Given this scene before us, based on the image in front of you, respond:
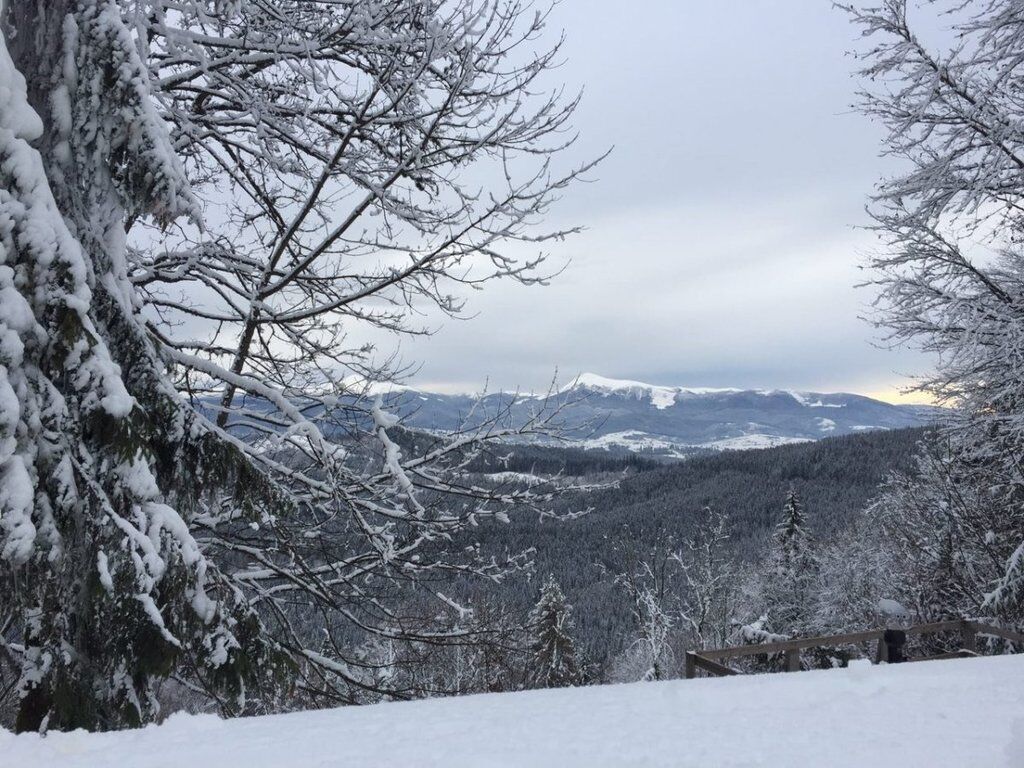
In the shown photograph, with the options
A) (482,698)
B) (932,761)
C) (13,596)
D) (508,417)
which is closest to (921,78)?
(508,417)

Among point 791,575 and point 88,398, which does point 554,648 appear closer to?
point 791,575

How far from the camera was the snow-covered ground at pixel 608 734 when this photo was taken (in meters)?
3.02

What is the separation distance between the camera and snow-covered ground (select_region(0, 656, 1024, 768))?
3.02 meters

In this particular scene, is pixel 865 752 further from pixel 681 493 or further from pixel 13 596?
pixel 681 493

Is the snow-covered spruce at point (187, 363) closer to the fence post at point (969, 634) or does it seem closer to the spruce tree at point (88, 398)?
the spruce tree at point (88, 398)

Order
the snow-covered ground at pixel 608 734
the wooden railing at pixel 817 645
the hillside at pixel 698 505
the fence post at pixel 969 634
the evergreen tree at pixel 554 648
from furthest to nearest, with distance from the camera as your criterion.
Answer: the hillside at pixel 698 505, the evergreen tree at pixel 554 648, the fence post at pixel 969 634, the wooden railing at pixel 817 645, the snow-covered ground at pixel 608 734

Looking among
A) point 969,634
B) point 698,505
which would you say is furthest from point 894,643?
point 698,505

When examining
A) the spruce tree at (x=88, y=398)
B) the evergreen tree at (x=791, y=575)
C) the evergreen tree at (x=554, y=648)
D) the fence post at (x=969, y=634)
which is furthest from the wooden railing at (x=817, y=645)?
the evergreen tree at (x=554, y=648)

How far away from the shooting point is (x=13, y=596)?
11.6 feet

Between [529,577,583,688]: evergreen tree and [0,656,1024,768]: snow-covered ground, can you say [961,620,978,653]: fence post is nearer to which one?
[0,656,1024,768]: snow-covered ground

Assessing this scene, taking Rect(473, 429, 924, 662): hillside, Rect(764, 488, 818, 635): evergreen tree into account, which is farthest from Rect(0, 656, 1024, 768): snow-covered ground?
Rect(473, 429, 924, 662): hillside

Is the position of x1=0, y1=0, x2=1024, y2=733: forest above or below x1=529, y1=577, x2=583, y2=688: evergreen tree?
above

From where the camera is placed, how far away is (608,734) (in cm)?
346

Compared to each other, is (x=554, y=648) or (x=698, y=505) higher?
(x=554, y=648)
